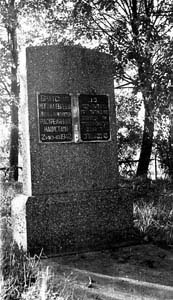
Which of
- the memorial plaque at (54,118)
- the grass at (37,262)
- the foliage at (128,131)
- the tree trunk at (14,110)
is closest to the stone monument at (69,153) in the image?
the memorial plaque at (54,118)

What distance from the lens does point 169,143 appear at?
10.8 meters

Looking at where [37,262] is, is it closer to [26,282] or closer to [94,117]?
[26,282]

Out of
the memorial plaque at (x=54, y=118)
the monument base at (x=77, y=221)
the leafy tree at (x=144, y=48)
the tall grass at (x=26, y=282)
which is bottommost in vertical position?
the tall grass at (x=26, y=282)

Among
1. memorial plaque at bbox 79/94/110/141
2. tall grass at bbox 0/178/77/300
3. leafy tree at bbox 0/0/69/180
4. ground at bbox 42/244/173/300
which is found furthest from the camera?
leafy tree at bbox 0/0/69/180

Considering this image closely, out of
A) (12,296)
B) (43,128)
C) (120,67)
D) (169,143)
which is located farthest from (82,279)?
(169,143)

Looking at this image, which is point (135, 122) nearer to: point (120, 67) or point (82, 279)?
point (120, 67)

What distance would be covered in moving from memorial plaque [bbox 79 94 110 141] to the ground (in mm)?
1435

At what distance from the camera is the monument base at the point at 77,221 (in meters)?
4.19

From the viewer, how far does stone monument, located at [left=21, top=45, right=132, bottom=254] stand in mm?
4281

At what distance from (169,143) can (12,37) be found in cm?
687

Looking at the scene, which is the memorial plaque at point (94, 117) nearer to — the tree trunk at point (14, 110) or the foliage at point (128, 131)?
the foliage at point (128, 131)

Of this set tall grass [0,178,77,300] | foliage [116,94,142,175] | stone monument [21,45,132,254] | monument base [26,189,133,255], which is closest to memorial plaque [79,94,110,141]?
stone monument [21,45,132,254]

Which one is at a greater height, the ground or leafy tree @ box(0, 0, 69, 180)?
leafy tree @ box(0, 0, 69, 180)

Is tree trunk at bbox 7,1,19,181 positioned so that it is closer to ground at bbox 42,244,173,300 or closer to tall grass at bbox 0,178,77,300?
ground at bbox 42,244,173,300
